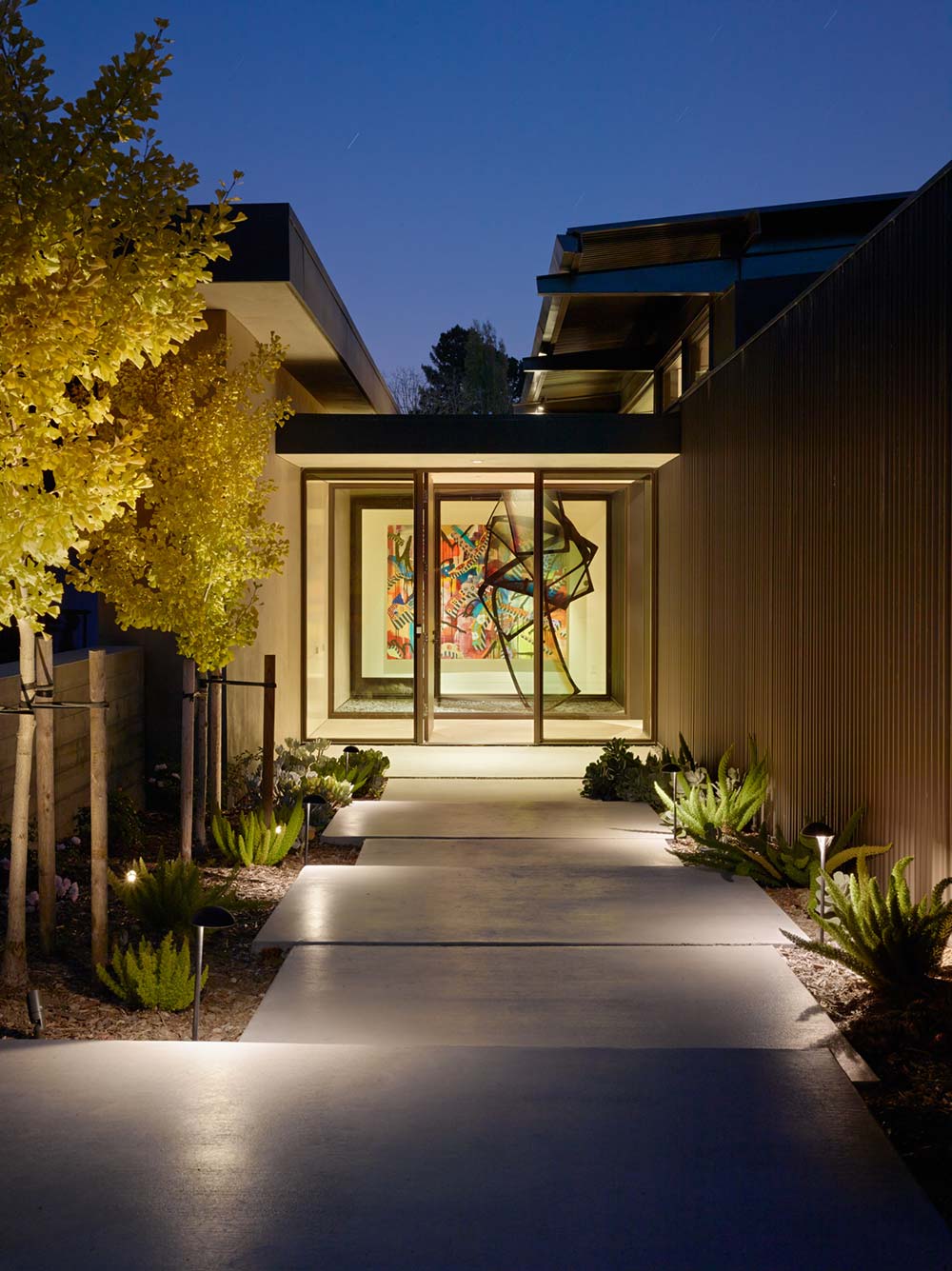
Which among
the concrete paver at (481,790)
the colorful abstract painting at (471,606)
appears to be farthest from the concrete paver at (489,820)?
the colorful abstract painting at (471,606)

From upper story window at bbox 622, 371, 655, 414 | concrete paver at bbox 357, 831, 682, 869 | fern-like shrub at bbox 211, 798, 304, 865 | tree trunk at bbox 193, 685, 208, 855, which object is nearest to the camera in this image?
fern-like shrub at bbox 211, 798, 304, 865

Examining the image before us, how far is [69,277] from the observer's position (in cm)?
415

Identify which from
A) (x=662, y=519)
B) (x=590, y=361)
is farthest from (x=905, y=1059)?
(x=590, y=361)

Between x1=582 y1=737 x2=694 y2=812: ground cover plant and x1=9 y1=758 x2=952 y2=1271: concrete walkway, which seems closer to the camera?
x1=9 y1=758 x2=952 y2=1271: concrete walkway

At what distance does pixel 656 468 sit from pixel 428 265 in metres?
79.6

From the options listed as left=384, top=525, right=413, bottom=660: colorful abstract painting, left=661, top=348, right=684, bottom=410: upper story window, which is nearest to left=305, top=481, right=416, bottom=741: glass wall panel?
left=384, top=525, right=413, bottom=660: colorful abstract painting

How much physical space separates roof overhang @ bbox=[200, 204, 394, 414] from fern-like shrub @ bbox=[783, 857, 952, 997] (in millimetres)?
4947

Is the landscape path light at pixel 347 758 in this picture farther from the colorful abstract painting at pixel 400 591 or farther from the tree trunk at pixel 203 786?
the colorful abstract painting at pixel 400 591

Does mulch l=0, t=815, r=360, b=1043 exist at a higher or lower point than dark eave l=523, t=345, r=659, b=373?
lower

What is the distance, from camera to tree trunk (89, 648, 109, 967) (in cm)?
483

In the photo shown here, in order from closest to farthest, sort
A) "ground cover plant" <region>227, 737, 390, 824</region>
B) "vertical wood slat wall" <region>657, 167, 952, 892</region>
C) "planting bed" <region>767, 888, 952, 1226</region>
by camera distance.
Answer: "planting bed" <region>767, 888, 952, 1226</region>, "vertical wood slat wall" <region>657, 167, 952, 892</region>, "ground cover plant" <region>227, 737, 390, 824</region>

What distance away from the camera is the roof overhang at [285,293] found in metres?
8.05

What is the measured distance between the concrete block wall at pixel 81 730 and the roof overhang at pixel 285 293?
2.53 meters

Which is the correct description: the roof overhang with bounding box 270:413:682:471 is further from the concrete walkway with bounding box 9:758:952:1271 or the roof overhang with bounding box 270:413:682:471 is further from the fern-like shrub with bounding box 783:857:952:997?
the fern-like shrub with bounding box 783:857:952:997
